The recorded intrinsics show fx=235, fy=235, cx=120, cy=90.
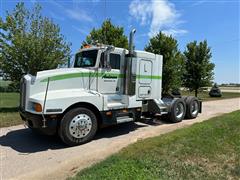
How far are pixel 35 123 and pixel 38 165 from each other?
135 cm

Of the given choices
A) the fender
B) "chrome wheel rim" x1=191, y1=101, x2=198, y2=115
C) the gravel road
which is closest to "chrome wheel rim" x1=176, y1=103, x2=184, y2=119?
"chrome wheel rim" x1=191, y1=101, x2=198, y2=115

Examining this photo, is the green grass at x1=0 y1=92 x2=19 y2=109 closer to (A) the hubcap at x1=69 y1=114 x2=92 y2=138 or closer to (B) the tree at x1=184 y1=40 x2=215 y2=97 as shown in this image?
(A) the hubcap at x1=69 y1=114 x2=92 y2=138

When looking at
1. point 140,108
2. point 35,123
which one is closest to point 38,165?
point 35,123

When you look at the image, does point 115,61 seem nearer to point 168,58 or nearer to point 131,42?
point 131,42

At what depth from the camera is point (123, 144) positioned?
612 cm

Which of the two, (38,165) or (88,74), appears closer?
(38,165)

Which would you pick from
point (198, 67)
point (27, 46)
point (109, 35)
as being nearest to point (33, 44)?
point (27, 46)

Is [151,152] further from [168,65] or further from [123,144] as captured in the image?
[168,65]

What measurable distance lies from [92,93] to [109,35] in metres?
9.04

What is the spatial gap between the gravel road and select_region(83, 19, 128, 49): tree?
779 cm

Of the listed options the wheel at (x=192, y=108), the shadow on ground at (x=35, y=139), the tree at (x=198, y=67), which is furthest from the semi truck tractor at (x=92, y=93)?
the tree at (x=198, y=67)

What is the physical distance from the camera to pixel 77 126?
20.3 ft

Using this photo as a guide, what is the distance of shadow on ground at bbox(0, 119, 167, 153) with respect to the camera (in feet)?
19.7

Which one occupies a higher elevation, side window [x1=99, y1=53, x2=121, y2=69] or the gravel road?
side window [x1=99, y1=53, x2=121, y2=69]
